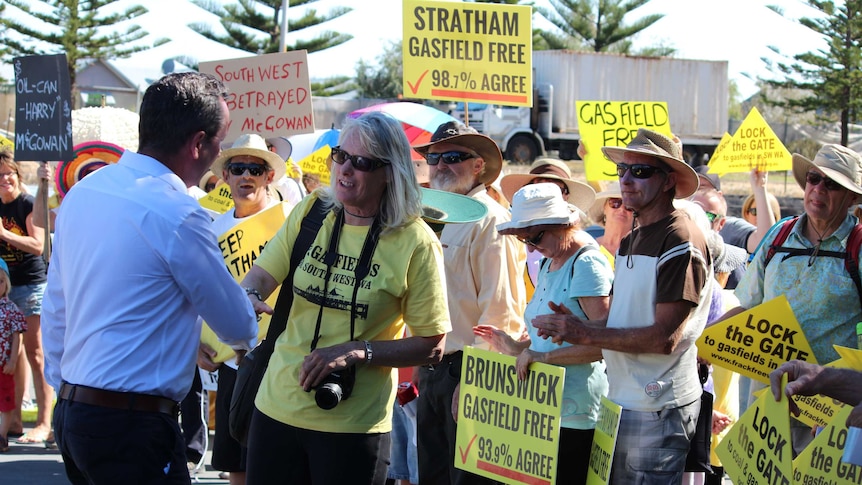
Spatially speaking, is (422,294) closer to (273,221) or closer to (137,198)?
(137,198)

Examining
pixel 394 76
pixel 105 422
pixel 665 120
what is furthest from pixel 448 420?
pixel 394 76

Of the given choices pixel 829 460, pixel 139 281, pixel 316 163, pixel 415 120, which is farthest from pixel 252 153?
pixel 316 163

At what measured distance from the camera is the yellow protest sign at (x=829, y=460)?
362 centimetres

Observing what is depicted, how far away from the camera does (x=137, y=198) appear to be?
3.01m

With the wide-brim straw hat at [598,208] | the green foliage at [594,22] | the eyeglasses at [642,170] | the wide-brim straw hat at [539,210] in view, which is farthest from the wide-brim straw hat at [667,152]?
the green foliage at [594,22]

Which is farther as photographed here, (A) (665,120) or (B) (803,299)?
(A) (665,120)

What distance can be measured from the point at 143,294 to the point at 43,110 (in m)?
5.01

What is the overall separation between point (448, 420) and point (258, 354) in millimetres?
1328

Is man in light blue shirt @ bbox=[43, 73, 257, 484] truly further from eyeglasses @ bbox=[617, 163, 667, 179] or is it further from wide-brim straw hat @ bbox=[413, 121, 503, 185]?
wide-brim straw hat @ bbox=[413, 121, 503, 185]

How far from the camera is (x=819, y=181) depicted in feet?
14.6

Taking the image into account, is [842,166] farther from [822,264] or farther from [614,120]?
[614,120]

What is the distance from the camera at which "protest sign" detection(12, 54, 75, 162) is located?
A: 7348mm

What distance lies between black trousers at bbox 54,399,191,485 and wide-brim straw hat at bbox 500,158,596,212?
3.73 m

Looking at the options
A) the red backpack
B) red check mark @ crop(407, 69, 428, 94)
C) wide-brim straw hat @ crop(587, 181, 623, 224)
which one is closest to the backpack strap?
the red backpack
